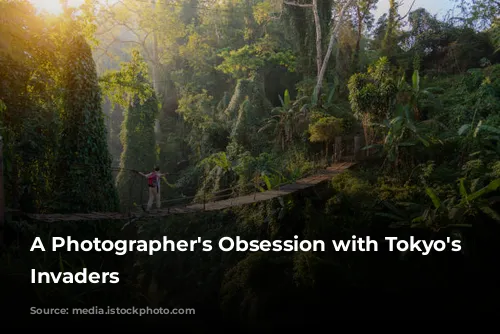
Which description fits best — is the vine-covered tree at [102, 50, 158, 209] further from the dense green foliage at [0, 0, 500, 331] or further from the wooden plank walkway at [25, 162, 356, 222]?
the wooden plank walkway at [25, 162, 356, 222]

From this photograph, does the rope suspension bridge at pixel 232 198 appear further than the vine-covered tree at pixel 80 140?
No

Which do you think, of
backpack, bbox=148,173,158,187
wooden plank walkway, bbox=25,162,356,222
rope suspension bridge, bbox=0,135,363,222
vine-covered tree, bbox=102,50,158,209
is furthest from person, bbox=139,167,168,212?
vine-covered tree, bbox=102,50,158,209

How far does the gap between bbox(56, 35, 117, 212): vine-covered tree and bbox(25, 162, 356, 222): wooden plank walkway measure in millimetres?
1650

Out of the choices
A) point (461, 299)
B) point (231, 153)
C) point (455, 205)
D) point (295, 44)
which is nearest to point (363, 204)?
point (455, 205)

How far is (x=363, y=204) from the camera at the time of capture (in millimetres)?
8547

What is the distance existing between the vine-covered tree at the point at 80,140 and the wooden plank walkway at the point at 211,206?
1.65 meters

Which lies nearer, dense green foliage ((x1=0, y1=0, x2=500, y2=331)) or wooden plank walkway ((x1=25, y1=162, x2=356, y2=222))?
wooden plank walkway ((x1=25, y1=162, x2=356, y2=222))

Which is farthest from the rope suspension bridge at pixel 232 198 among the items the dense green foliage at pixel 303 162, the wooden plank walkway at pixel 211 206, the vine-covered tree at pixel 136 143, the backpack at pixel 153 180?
the vine-covered tree at pixel 136 143

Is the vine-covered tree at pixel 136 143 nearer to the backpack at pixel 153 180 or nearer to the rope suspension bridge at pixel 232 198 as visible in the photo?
the rope suspension bridge at pixel 232 198

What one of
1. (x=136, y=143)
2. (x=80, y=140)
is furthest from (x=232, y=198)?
(x=136, y=143)

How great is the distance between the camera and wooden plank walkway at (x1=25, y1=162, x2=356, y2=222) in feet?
Result: 24.0

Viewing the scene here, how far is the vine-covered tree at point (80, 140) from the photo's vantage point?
9234mm

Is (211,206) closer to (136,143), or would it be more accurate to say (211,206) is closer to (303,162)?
(303,162)

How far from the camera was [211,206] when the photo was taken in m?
8.10
